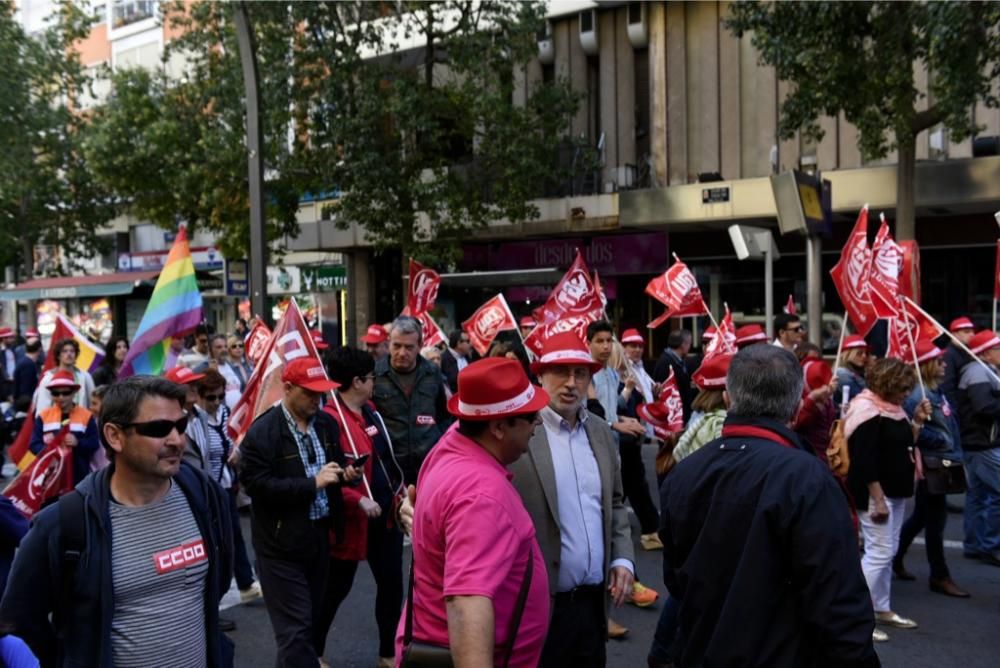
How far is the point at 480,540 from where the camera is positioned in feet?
8.33

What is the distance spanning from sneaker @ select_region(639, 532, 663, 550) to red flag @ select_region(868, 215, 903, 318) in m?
2.54

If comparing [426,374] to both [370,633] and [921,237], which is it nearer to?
[370,633]

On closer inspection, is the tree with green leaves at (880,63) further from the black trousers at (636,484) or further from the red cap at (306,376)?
the red cap at (306,376)

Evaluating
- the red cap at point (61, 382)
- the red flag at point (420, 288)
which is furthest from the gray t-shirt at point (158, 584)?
the red flag at point (420, 288)

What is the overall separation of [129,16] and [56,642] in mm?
36294

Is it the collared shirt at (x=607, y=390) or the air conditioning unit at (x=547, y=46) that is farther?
the air conditioning unit at (x=547, y=46)

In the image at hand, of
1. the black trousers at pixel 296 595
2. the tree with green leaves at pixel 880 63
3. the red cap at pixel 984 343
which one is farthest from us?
the tree with green leaves at pixel 880 63

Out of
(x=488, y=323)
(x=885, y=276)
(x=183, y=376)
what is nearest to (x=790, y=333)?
(x=885, y=276)

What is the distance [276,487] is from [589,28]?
58.3 ft

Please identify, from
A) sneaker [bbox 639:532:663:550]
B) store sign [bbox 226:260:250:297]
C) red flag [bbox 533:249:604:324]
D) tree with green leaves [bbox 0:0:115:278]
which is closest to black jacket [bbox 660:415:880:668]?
sneaker [bbox 639:532:663:550]

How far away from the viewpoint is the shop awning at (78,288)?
91.9 ft

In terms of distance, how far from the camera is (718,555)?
2.91 meters

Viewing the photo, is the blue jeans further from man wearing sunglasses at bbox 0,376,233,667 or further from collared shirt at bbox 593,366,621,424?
man wearing sunglasses at bbox 0,376,233,667

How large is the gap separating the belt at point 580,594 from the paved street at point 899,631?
2032mm
